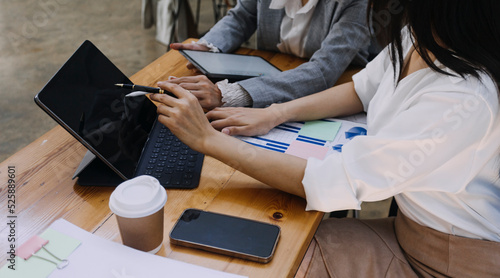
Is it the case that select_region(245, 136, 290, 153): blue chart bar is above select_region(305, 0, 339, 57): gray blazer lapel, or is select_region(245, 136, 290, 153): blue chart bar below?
below

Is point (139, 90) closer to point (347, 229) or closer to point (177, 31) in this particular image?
point (347, 229)

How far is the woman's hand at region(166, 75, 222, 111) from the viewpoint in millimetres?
1173

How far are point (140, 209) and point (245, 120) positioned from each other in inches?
17.9

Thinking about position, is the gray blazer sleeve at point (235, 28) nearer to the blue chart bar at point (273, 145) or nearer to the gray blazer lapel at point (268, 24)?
the gray blazer lapel at point (268, 24)

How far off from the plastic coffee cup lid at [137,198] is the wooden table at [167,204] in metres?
0.12

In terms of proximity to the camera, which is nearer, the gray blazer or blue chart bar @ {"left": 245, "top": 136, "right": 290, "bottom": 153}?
blue chart bar @ {"left": 245, "top": 136, "right": 290, "bottom": 153}

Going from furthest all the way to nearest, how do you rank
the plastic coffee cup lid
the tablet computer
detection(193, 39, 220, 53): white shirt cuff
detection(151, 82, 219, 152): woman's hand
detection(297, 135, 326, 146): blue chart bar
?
detection(193, 39, 220, 53): white shirt cuff
the tablet computer
detection(297, 135, 326, 146): blue chart bar
detection(151, 82, 219, 152): woman's hand
the plastic coffee cup lid

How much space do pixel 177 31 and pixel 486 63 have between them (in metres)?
2.49

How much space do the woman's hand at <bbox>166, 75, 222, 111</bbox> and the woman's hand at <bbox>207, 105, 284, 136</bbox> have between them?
60mm

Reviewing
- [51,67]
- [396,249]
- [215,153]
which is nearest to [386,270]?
[396,249]

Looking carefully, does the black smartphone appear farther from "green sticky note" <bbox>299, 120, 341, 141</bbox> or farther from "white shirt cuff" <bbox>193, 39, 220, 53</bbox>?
"white shirt cuff" <bbox>193, 39, 220, 53</bbox>

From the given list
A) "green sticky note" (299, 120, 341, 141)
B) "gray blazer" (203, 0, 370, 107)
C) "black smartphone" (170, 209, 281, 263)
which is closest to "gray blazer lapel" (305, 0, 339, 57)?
"gray blazer" (203, 0, 370, 107)

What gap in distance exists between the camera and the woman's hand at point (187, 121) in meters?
0.94

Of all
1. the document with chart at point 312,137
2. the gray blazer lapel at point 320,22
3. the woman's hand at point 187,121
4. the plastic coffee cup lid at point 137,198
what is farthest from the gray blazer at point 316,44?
the plastic coffee cup lid at point 137,198
